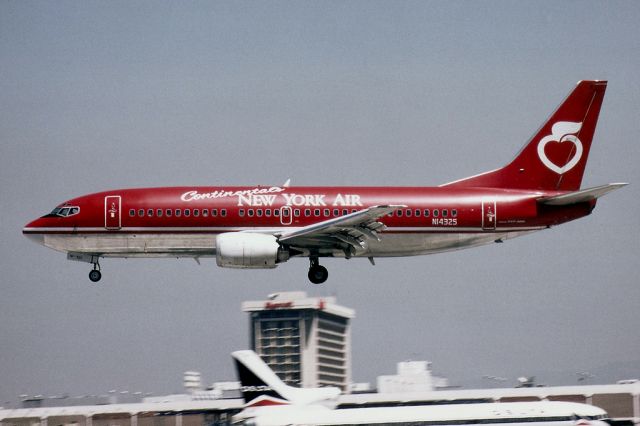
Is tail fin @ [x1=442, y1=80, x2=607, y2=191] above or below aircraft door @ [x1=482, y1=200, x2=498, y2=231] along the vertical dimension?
above

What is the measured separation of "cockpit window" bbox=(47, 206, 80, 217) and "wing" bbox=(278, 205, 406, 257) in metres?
11.4

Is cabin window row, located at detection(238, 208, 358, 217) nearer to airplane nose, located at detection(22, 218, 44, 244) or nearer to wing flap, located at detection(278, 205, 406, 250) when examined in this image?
wing flap, located at detection(278, 205, 406, 250)

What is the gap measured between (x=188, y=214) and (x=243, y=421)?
1252cm

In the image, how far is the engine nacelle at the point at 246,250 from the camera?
5822 cm

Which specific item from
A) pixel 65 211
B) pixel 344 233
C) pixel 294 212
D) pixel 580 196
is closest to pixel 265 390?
pixel 344 233

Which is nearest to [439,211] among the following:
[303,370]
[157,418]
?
[157,418]

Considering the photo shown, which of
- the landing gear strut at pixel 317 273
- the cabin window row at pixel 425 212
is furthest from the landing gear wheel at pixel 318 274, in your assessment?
the cabin window row at pixel 425 212

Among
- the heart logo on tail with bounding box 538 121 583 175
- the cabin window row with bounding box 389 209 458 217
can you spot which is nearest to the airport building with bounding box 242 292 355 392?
the heart logo on tail with bounding box 538 121 583 175

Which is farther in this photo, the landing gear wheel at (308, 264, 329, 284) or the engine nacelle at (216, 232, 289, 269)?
the landing gear wheel at (308, 264, 329, 284)

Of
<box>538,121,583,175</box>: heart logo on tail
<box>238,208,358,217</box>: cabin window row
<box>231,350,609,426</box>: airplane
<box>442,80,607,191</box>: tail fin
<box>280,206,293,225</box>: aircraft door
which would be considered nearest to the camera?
<box>231,350,609,426</box>: airplane

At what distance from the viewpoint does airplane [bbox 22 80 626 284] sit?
5962 centimetres

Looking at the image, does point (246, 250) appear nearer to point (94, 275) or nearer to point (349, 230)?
point (349, 230)

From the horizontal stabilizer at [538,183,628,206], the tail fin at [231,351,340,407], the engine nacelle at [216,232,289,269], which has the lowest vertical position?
the tail fin at [231,351,340,407]

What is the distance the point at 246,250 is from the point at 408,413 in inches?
506
